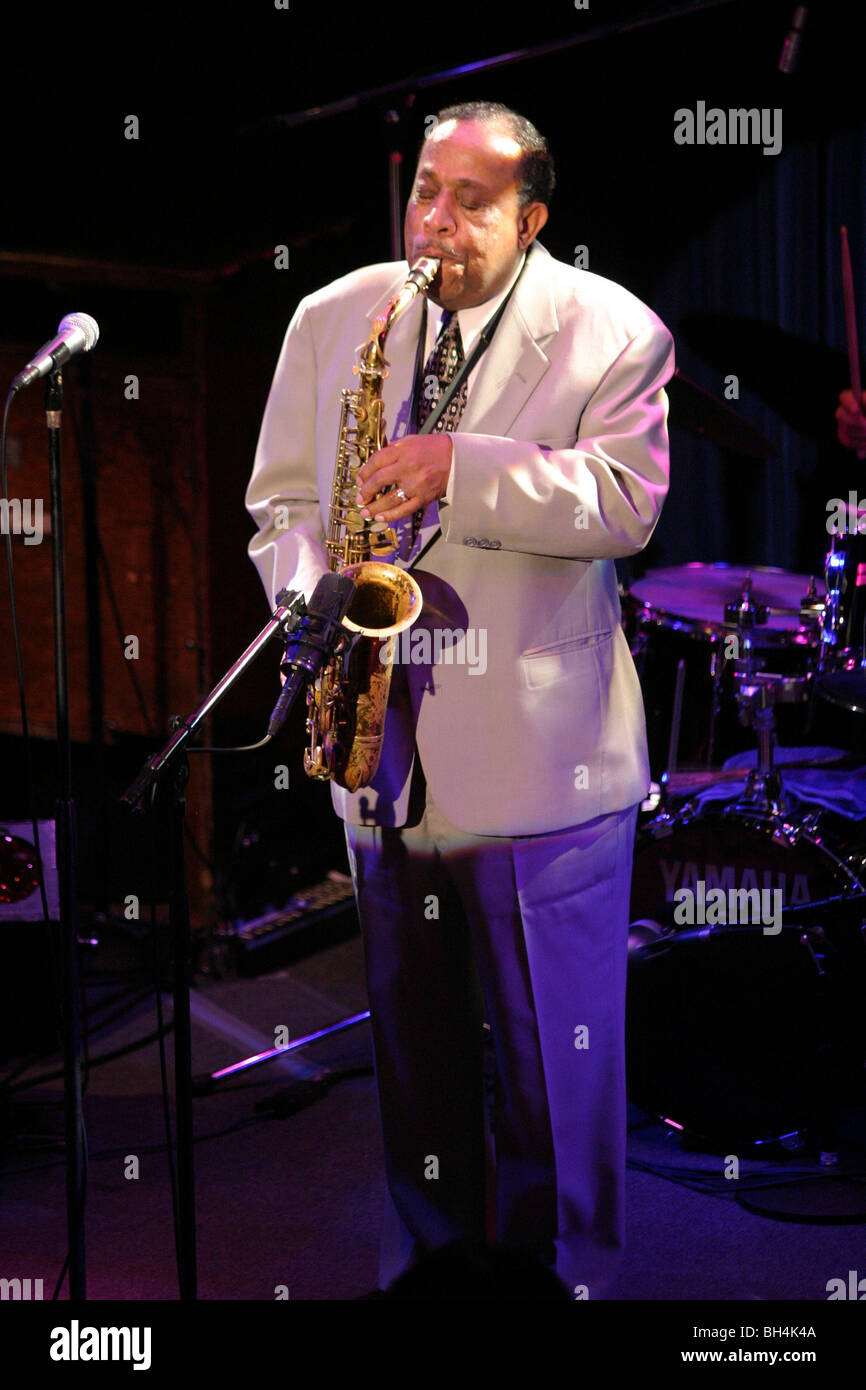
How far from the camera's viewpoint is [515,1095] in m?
2.63

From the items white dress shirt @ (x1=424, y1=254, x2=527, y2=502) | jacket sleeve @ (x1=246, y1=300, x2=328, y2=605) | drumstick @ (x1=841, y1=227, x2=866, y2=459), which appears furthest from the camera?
drumstick @ (x1=841, y1=227, x2=866, y2=459)

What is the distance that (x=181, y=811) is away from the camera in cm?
211

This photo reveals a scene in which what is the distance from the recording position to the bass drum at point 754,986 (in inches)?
138

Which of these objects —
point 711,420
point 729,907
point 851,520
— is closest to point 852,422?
point 711,420

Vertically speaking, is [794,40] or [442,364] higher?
[794,40]

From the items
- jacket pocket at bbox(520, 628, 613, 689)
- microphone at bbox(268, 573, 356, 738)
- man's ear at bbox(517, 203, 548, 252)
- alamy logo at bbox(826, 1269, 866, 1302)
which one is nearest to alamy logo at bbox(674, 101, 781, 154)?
man's ear at bbox(517, 203, 548, 252)

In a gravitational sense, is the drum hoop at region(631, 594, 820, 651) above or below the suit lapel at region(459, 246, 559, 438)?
below

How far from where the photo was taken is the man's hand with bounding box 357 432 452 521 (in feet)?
7.63

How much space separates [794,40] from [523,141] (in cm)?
150

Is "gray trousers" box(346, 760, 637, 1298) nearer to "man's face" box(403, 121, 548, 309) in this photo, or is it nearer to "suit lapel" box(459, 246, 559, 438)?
"suit lapel" box(459, 246, 559, 438)

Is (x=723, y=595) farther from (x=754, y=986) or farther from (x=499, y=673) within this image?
(x=499, y=673)

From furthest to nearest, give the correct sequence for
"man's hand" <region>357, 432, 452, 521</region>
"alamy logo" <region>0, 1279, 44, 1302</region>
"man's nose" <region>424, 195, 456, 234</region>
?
"alamy logo" <region>0, 1279, 44, 1302</region> → "man's nose" <region>424, 195, 456, 234</region> → "man's hand" <region>357, 432, 452, 521</region>
